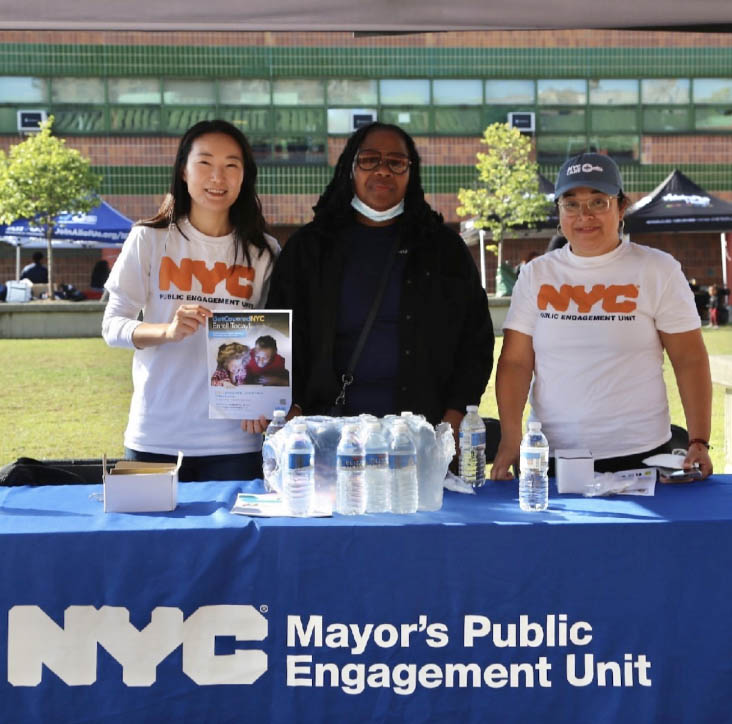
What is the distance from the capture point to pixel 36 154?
24.9m

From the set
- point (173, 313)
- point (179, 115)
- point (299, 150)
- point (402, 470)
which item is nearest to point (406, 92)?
point (299, 150)

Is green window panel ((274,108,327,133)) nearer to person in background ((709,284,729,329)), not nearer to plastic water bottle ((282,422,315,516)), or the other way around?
person in background ((709,284,729,329))

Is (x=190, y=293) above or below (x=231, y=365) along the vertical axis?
above

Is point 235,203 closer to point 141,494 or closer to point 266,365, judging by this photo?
point 266,365

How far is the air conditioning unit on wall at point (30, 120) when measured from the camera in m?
29.8

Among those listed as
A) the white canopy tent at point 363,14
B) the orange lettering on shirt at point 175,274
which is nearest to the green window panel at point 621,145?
the white canopy tent at point 363,14

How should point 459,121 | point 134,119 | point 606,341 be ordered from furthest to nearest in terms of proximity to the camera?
point 459,121 → point 134,119 → point 606,341

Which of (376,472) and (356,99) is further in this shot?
(356,99)

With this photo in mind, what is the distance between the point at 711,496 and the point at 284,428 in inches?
51.1

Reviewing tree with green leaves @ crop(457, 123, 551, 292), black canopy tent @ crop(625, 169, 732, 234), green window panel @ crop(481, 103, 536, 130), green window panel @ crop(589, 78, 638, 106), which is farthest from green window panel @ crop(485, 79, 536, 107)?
black canopy tent @ crop(625, 169, 732, 234)

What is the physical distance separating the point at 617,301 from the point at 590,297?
0.09m

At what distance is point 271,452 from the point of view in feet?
9.41

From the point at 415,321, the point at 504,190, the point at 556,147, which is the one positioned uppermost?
the point at 556,147

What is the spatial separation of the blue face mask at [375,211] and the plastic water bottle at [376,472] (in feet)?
3.09
